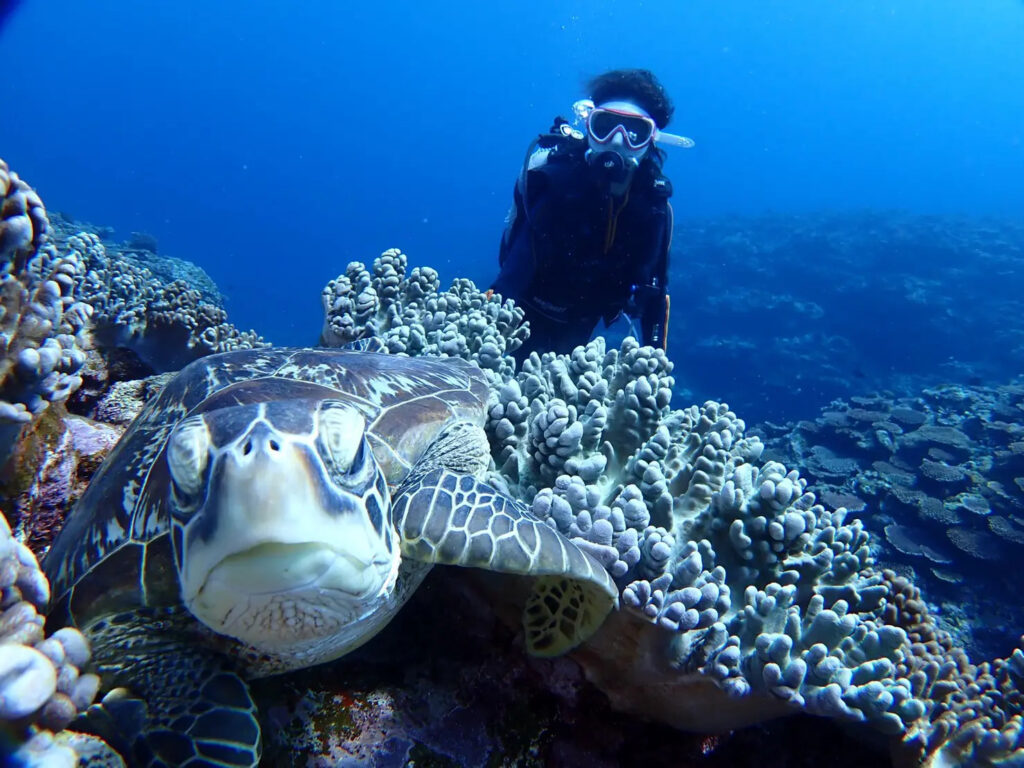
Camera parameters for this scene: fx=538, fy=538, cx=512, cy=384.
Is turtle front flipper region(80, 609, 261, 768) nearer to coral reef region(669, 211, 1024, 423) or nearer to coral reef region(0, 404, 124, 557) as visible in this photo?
coral reef region(0, 404, 124, 557)

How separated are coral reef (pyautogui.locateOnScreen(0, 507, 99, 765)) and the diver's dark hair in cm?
601

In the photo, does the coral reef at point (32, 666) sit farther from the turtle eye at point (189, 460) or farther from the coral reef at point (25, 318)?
the coral reef at point (25, 318)

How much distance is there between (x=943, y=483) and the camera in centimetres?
734

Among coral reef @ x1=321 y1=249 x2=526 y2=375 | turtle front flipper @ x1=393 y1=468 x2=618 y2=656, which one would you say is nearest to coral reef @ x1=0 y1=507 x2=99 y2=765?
turtle front flipper @ x1=393 y1=468 x2=618 y2=656

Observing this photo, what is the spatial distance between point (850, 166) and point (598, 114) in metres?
107

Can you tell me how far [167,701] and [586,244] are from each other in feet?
15.4

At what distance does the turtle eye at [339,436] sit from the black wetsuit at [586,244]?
3.99 meters

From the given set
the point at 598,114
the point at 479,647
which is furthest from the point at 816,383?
the point at 479,647

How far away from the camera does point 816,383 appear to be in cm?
1520

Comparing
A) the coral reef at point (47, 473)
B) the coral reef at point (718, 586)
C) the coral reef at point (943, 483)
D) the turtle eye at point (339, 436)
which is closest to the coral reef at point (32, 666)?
the turtle eye at point (339, 436)

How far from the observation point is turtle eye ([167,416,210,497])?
1.09 metres

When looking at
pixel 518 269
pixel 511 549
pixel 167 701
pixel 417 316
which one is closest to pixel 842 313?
pixel 518 269

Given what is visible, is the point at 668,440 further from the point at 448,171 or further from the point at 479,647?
the point at 448,171

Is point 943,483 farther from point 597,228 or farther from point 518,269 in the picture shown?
point 518,269
